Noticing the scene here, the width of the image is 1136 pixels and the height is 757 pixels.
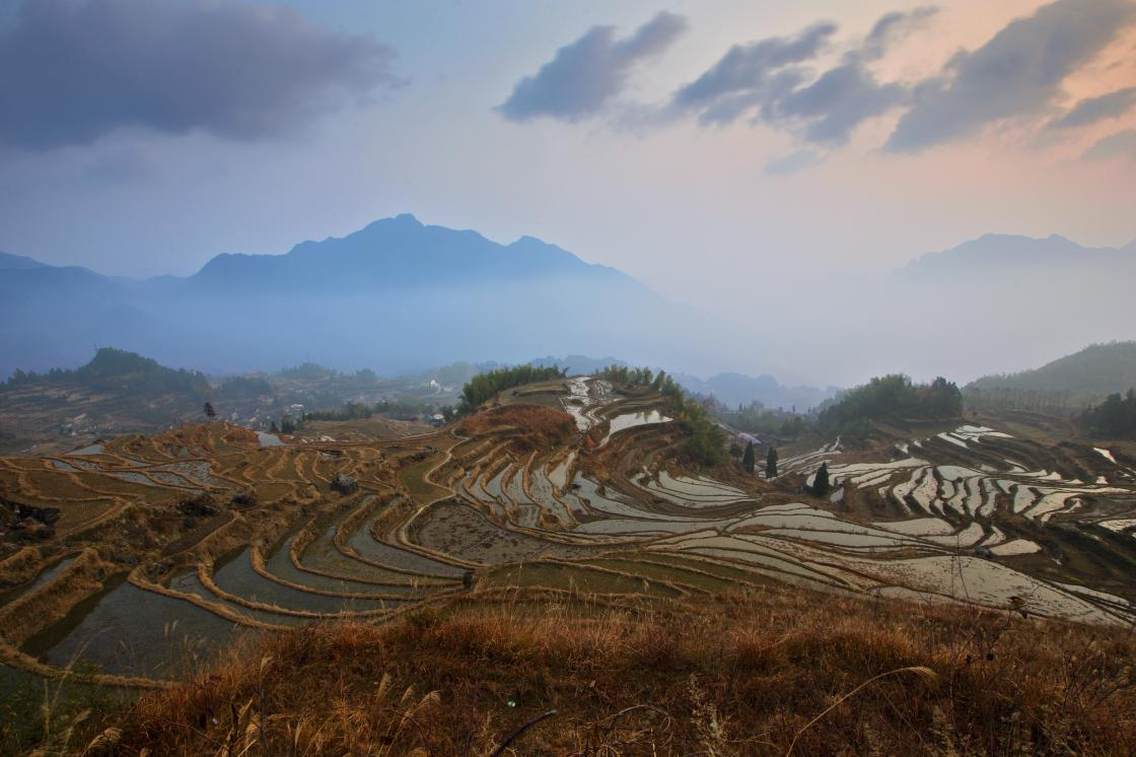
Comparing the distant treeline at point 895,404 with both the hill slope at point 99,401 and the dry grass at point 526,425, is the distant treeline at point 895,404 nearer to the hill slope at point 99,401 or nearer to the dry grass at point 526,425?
the dry grass at point 526,425


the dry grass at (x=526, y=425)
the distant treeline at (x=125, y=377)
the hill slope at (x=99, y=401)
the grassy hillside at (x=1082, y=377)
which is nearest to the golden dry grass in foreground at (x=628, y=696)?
the dry grass at (x=526, y=425)

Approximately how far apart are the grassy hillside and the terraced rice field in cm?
11923

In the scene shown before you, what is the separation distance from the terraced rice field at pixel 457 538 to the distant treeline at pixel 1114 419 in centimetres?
2453

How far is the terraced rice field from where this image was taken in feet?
35.8

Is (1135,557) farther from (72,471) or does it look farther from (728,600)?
(72,471)

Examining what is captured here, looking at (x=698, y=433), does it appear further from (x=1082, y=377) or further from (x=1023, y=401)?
(x=1082, y=377)

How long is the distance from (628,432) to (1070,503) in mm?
30139

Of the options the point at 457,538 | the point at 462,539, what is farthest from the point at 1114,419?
the point at 457,538

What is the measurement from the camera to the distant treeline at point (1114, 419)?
52.1m

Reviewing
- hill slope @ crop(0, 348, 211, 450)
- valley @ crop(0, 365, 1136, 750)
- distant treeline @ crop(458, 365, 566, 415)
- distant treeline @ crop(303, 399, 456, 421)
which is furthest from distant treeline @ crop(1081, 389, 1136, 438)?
hill slope @ crop(0, 348, 211, 450)

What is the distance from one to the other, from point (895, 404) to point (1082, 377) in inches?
4735

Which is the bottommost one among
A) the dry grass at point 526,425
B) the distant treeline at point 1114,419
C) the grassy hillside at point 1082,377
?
the dry grass at point 526,425

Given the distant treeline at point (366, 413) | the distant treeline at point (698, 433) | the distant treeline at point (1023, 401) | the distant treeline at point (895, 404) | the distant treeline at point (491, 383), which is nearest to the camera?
the distant treeline at point (698, 433)

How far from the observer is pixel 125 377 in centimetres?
14150
